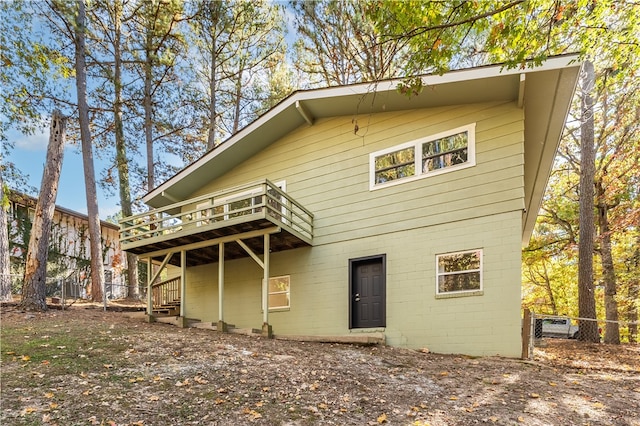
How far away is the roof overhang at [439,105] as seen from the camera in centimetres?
760

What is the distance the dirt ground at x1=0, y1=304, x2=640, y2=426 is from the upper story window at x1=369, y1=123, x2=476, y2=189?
4.00 metres

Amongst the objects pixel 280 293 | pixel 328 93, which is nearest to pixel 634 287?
pixel 280 293

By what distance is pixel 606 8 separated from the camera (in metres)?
6.33

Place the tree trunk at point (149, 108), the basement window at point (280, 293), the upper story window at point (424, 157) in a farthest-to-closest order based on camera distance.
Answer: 1. the tree trunk at point (149, 108)
2. the basement window at point (280, 293)
3. the upper story window at point (424, 157)

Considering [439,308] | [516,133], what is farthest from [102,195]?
[516,133]

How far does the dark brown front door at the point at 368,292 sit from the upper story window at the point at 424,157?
1.96 metres

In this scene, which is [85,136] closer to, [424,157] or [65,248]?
[65,248]

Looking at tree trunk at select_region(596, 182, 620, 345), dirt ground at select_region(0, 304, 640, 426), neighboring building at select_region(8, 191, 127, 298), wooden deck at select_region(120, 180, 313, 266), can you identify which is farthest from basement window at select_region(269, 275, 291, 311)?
tree trunk at select_region(596, 182, 620, 345)

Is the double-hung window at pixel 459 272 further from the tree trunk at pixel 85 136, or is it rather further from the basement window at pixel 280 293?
the tree trunk at pixel 85 136

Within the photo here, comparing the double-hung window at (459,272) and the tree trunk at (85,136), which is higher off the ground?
the tree trunk at (85,136)

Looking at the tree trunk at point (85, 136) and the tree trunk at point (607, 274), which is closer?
the tree trunk at point (607, 274)

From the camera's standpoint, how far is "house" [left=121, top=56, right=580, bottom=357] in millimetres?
7793

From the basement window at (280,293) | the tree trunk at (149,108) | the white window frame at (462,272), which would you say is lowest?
the basement window at (280,293)

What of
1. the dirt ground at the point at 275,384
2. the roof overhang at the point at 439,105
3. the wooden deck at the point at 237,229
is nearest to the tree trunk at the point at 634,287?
the roof overhang at the point at 439,105
